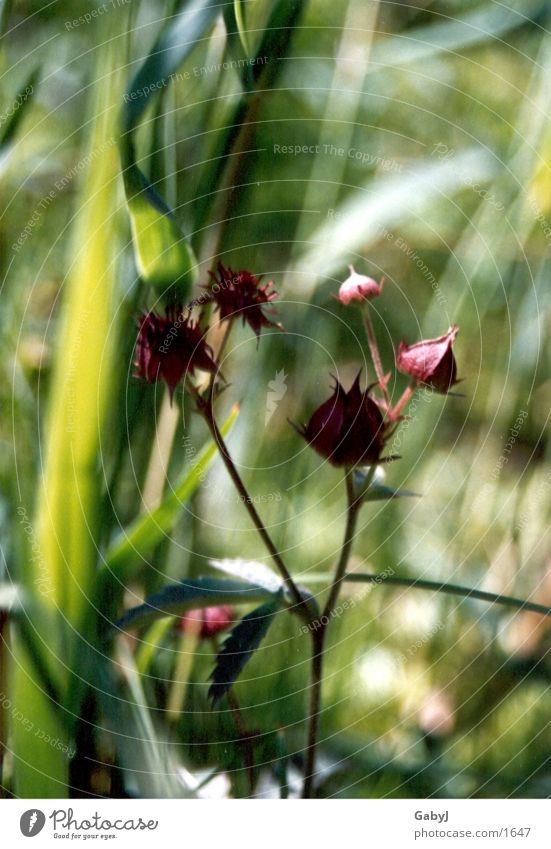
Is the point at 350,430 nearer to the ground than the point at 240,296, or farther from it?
nearer to the ground

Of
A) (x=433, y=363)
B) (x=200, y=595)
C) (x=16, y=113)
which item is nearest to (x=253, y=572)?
(x=200, y=595)

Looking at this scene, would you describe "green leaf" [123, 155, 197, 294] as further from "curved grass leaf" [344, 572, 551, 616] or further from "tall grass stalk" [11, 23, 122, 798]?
"curved grass leaf" [344, 572, 551, 616]

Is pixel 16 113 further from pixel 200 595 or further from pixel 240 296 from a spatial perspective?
pixel 200 595

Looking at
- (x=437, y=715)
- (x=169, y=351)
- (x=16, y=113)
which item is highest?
(x=16, y=113)

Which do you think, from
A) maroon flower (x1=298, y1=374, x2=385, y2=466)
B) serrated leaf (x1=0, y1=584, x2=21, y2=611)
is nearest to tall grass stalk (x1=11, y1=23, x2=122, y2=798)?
serrated leaf (x1=0, y1=584, x2=21, y2=611)

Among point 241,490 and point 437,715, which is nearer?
point 241,490
